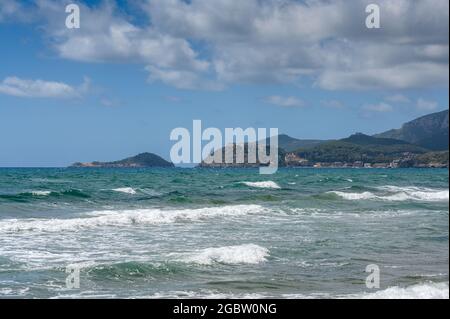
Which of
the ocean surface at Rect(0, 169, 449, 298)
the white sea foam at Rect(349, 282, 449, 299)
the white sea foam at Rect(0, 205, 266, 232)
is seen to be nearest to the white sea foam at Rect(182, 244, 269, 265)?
the ocean surface at Rect(0, 169, 449, 298)

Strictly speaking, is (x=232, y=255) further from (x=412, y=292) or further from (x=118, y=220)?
(x=118, y=220)

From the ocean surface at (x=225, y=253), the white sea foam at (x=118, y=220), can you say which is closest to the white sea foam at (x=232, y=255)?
the ocean surface at (x=225, y=253)

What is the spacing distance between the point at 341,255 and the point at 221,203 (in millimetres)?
22757

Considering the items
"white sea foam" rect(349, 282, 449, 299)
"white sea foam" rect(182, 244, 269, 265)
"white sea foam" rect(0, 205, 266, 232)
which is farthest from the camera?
"white sea foam" rect(0, 205, 266, 232)

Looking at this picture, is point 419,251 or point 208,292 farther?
point 419,251

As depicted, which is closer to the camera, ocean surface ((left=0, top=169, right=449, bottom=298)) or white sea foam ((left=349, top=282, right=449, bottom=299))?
white sea foam ((left=349, top=282, right=449, bottom=299))

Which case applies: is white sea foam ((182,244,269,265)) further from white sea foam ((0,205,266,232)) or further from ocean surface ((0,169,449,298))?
white sea foam ((0,205,266,232))

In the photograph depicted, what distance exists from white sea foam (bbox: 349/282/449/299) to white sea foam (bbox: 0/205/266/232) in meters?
15.4

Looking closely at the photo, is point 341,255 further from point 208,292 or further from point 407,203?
point 407,203

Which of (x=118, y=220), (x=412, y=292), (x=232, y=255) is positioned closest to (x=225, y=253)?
(x=232, y=255)

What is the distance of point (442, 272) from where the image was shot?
45.7 ft

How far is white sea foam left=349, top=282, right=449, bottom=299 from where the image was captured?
34.2 feet

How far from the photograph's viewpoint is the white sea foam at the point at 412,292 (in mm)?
10416

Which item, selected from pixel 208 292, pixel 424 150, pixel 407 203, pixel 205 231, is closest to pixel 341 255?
pixel 208 292
